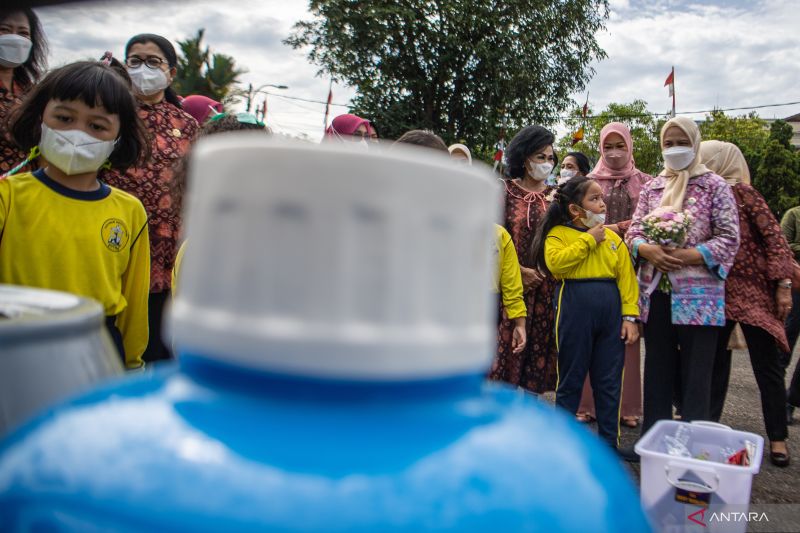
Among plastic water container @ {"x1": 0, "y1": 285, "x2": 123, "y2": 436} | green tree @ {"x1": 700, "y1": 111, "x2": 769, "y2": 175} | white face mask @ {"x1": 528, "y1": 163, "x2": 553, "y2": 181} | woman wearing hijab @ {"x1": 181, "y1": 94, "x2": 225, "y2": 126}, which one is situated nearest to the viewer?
plastic water container @ {"x1": 0, "y1": 285, "x2": 123, "y2": 436}

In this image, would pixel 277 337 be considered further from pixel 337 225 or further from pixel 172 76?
pixel 172 76

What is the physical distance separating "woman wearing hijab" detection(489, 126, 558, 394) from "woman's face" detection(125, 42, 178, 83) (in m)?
2.09

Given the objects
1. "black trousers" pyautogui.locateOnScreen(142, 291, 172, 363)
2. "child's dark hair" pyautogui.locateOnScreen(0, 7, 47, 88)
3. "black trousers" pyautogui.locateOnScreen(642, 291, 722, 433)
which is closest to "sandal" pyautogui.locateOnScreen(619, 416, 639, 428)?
"black trousers" pyautogui.locateOnScreen(642, 291, 722, 433)

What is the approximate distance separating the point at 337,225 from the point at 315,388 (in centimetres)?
10

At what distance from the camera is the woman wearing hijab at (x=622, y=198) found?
4.51m

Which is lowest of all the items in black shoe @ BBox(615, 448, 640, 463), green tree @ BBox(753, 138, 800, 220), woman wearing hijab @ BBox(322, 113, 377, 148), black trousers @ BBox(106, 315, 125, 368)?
black shoe @ BBox(615, 448, 640, 463)

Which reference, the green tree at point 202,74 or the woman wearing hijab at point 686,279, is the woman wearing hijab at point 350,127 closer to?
the woman wearing hijab at point 686,279

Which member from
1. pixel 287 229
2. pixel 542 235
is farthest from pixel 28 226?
pixel 542 235

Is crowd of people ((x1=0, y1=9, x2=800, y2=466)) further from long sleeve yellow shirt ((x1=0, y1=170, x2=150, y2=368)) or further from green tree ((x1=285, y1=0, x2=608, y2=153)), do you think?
green tree ((x1=285, y1=0, x2=608, y2=153))

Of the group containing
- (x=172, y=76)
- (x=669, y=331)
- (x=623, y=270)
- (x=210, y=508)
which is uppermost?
(x=172, y=76)

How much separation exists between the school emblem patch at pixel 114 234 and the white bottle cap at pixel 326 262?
1.39 metres

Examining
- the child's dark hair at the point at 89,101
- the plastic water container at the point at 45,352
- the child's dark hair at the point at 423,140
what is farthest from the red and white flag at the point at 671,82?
the plastic water container at the point at 45,352

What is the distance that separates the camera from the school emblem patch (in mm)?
1658

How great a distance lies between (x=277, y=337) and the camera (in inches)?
15.5
